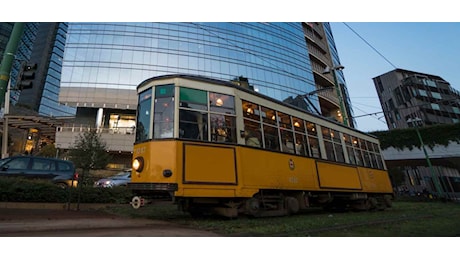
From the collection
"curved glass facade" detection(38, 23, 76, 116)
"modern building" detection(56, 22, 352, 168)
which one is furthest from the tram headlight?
"curved glass facade" detection(38, 23, 76, 116)

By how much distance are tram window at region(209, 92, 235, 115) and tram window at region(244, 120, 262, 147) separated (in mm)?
575

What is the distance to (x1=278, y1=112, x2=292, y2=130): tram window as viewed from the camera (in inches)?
300

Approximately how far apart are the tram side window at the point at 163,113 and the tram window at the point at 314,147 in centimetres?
486

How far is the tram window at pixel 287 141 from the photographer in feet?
24.3

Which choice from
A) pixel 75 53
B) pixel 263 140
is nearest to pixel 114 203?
pixel 263 140

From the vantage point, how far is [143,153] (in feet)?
19.4

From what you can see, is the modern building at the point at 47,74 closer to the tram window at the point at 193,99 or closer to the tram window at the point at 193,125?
the tram window at the point at 193,99

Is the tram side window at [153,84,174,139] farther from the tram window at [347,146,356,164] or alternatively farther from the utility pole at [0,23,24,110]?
the tram window at [347,146,356,164]

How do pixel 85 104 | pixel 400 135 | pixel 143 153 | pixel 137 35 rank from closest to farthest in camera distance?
1. pixel 143 153
2. pixel 400 135
3. pixel 85 104
4. pixel 137 35

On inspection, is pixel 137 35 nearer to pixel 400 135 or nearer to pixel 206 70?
pixel 206 70

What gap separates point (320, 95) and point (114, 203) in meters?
39.7

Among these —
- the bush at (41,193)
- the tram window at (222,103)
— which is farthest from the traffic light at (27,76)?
the bush at (41,193)

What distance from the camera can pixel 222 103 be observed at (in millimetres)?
6508

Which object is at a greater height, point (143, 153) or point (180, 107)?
point (180, 107)
